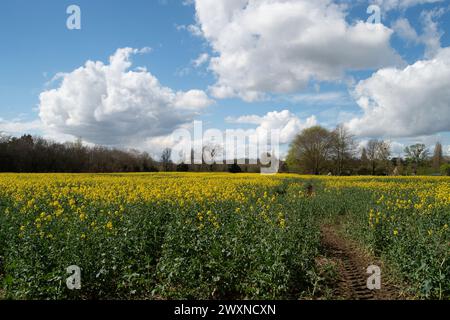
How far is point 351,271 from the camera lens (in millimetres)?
7195

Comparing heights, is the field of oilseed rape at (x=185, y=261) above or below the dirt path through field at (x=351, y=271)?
above

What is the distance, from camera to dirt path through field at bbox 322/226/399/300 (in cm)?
593

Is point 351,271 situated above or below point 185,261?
below

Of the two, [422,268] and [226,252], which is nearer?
[422,268]

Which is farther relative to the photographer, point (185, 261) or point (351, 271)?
point (351, 271)

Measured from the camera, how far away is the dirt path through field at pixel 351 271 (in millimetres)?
5934

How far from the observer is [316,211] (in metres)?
14.0

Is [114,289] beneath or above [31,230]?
beneath

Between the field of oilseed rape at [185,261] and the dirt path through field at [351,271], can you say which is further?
the dirt path through field at [351,271]

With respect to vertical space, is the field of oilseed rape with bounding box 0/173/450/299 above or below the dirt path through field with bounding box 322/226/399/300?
above

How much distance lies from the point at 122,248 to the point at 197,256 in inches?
58.0

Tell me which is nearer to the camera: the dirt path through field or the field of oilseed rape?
the field of oilseed rape
